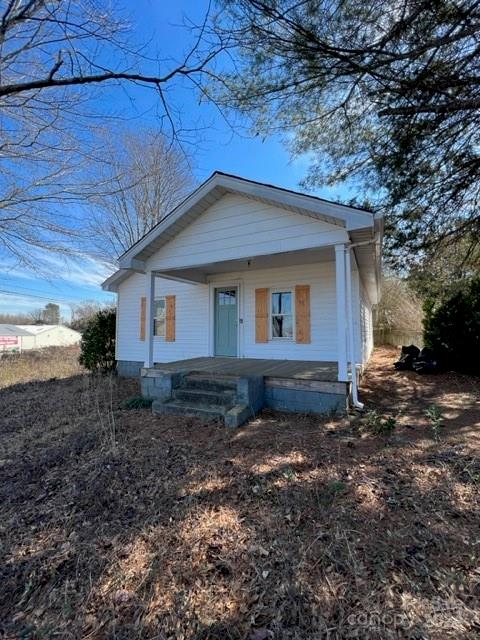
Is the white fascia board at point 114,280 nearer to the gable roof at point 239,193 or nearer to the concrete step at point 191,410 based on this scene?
the gable roof at point 239,193

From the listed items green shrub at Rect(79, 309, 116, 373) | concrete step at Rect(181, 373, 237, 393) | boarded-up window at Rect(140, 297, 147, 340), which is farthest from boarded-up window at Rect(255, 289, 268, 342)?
green shrub at Rect(79, 309, 116, 373)

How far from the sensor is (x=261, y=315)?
841 cm

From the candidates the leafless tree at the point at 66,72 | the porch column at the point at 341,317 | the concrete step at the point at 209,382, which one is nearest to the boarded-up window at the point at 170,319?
the concrete step at the point at 209,382

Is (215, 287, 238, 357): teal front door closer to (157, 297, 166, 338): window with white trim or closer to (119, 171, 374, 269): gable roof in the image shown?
(157, 297, 166, 338): window with white trim

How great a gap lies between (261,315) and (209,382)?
3166mm

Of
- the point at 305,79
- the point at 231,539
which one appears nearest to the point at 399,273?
the point at 305,79

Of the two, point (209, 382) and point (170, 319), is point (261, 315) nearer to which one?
point (209, 382)

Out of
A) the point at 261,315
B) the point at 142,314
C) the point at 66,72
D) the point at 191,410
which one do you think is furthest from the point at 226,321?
the point at 66,72

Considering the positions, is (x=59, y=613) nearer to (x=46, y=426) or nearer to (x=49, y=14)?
(x=46, y=426)

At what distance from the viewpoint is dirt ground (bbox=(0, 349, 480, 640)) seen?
1.80 m

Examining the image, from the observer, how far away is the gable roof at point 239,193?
16.3 feet

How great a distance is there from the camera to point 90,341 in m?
11.5

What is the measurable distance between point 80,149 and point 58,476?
542cm

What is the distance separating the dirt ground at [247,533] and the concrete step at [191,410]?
15.7 inches
